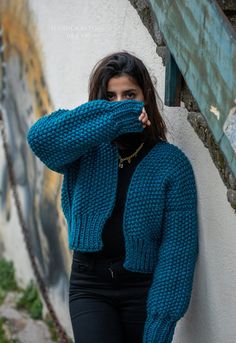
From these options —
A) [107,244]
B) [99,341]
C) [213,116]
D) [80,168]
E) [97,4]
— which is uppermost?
[97,4]

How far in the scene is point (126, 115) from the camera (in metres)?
2.81

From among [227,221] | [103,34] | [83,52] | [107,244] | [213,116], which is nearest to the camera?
[213,116]

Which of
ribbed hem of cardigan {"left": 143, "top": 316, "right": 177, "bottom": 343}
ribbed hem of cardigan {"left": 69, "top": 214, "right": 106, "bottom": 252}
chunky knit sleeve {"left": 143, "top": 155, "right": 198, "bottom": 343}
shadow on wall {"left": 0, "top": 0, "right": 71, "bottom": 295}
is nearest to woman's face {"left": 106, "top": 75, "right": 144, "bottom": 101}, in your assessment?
chunky knit sleeve {"left": 143, "top": 155, "right": 198, "bottom": 343}

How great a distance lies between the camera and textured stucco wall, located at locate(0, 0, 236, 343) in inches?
109

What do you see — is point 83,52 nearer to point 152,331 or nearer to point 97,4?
point 97,4

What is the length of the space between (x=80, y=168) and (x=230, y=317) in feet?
2.70

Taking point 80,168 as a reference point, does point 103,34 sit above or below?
above

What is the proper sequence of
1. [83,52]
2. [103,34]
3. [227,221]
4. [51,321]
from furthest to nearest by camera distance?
[51,321] → [83,52] → [103,34] → [227,221]

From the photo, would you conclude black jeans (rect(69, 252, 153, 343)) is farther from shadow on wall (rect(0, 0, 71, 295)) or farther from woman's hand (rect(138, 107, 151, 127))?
shadow on wall (rect(0, 0, 71, 295))

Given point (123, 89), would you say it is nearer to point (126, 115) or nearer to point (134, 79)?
point (134, 79)

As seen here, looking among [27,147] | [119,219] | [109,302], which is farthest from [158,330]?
[27,147]

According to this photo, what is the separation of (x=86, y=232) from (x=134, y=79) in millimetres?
632

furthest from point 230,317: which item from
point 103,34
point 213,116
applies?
point 103,34

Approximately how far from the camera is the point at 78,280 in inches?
117
